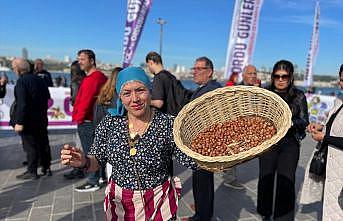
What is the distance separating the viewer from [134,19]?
839cm

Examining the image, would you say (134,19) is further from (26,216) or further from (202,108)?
(202,108)

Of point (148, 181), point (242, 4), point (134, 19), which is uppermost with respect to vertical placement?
point (242, 4)

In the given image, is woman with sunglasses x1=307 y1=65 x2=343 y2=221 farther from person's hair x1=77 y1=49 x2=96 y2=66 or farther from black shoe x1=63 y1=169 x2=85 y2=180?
black shoe x1=63 y1=169 x2=85 y2=180

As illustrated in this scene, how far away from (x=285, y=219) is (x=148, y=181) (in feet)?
6.58

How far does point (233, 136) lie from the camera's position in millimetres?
1951

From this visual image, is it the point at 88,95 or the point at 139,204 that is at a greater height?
the point at 88,95

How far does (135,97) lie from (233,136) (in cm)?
72

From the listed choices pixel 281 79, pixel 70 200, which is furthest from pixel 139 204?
pixel 70 200

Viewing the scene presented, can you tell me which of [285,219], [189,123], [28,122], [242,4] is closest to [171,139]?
[189,123]

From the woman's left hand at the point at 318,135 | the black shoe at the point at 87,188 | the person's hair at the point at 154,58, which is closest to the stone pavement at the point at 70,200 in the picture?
the black shoe at the point at 87,188

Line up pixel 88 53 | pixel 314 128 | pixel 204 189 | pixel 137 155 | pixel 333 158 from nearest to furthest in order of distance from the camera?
1. pixel 137 155
2. pixel 333 158
3. pixel 314 128
4. pixel 204 189
5. pixel 88 53

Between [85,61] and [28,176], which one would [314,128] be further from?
[28,176]

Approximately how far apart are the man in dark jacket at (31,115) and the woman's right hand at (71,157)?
10.7 ft

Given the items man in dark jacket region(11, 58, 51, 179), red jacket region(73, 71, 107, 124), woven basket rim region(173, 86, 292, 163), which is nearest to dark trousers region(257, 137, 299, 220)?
woven basket rim region(173, 86, 292, 163)
